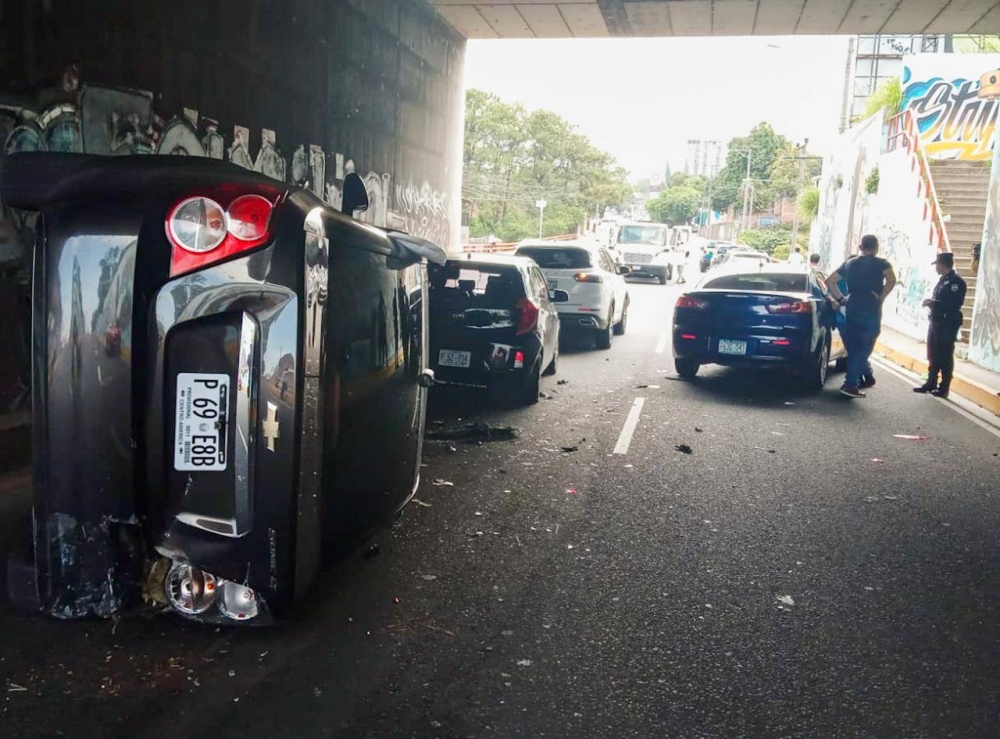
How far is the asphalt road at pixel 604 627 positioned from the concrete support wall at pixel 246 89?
10.3ft

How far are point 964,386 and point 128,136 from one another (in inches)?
431

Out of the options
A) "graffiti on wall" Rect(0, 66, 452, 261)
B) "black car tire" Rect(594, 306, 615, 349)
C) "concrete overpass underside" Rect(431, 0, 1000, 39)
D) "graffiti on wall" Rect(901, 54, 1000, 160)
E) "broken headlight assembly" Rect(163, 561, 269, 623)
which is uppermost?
"graffiti on wall" Rect(901, 54, 1000, 160)

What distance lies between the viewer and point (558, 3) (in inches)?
583

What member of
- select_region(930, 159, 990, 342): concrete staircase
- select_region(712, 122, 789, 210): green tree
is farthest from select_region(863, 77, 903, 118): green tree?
select_region(712, 122, 789, 210): green tree

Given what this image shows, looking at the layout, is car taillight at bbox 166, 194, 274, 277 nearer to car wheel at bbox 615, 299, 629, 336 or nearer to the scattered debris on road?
the scattered debris on road

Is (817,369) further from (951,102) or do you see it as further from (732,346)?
(951,102)

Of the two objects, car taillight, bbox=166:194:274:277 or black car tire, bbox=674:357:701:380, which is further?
black car tire, bbox=674:357:701:380

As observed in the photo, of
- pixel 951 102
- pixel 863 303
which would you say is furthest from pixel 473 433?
pixel 951 102

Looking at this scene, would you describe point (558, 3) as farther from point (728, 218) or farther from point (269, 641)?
point (728, 218)

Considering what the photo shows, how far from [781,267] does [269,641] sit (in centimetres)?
982

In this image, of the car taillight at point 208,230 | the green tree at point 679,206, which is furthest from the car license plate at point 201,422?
the green tree at point 679,206

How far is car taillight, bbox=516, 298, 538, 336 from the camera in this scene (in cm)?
955

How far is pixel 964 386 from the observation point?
1259cm

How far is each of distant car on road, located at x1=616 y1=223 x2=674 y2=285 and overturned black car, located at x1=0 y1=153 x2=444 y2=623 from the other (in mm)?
33286
